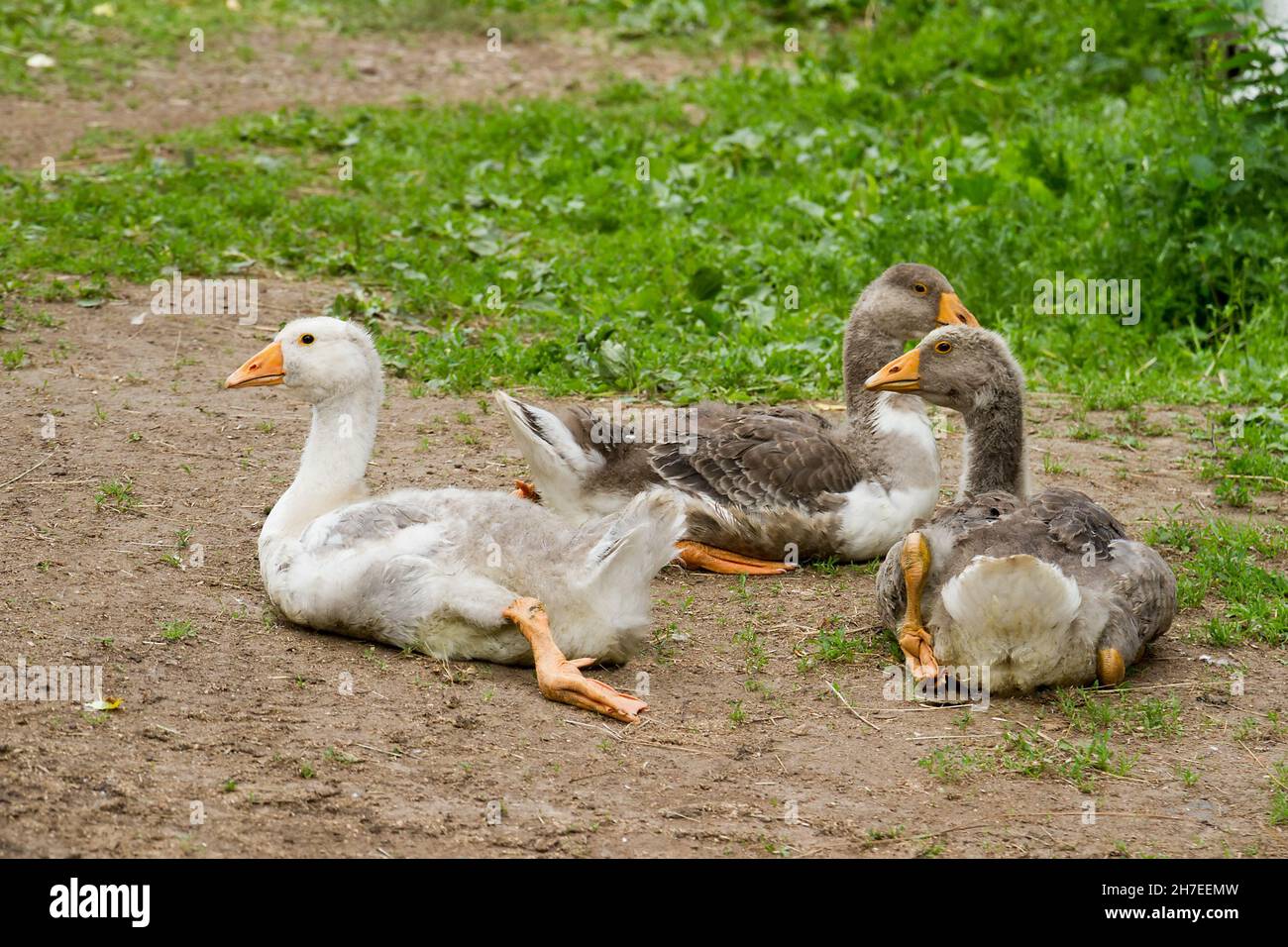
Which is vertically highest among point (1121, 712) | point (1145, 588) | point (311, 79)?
point (311, 79)

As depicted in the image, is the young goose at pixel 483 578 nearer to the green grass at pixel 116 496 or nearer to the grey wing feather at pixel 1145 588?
the green grass at pixel 116 496

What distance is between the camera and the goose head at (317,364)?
696 centimetres

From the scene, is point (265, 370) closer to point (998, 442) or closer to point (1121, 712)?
point (998, 442)

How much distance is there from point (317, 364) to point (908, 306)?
350 cm

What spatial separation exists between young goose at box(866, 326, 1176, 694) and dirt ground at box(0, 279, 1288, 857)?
22 centimetres

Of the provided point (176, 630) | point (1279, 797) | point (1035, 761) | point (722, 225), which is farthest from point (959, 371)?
point (722, 225)

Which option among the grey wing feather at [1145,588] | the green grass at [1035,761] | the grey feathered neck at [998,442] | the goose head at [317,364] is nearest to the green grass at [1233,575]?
the grey wing feather at [1145,588]

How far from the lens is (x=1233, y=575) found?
7.57 metres

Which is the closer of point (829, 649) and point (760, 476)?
point (829, 649)

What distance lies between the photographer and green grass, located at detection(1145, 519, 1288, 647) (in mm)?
7043

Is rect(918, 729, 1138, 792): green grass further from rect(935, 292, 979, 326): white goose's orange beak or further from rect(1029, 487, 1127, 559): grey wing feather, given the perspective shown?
rect(935, 292, 979, 326): white goose's orange beak

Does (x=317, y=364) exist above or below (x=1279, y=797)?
above

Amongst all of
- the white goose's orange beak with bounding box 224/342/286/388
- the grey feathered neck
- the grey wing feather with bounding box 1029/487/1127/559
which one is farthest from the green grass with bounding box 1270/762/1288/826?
the white goose's orange beak with bounding box 224/342/286/388

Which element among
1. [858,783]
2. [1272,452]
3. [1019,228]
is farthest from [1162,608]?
[1019,228]
